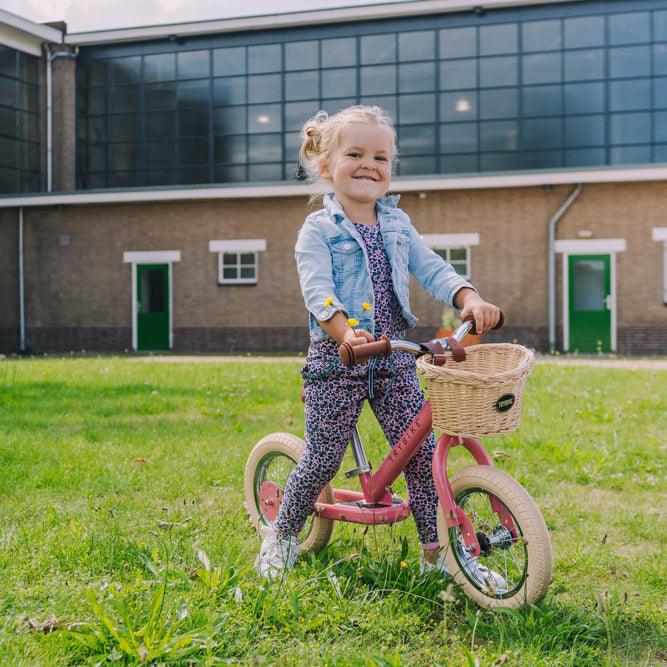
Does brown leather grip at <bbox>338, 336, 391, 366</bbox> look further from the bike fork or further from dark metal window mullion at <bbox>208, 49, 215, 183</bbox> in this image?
dark metal window mullion at <bbox>208, 49, 215, 183</bbox>

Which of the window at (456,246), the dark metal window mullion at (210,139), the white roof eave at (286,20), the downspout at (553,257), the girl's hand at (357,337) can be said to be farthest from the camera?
the dark metal window mullion at (210,139)

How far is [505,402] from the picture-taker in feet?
8.97

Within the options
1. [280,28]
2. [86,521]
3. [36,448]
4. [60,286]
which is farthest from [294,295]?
[86,521]

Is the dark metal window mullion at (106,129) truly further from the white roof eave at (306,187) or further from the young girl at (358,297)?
the young girl at (358,297)

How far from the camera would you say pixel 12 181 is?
93.1ft

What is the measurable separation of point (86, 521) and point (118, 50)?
2818 cm

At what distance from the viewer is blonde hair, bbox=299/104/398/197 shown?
3223mm

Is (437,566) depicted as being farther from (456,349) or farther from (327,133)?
(327,133)

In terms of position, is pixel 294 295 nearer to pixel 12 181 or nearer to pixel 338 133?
pixel 12 181

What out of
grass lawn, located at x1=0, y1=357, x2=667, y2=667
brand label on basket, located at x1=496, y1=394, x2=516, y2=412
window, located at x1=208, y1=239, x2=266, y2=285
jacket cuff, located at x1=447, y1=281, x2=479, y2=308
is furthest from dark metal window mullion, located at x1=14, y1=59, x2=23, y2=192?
brand label on basket, located at x1=496, y1=394, x2=516, y2=412

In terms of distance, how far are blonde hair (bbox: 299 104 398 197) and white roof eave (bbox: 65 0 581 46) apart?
24.7 m

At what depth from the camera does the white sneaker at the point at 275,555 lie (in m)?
3.14

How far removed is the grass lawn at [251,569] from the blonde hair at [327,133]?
1.55 m

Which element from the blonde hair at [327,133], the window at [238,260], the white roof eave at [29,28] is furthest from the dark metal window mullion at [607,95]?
the blonde hair at [327,133]
